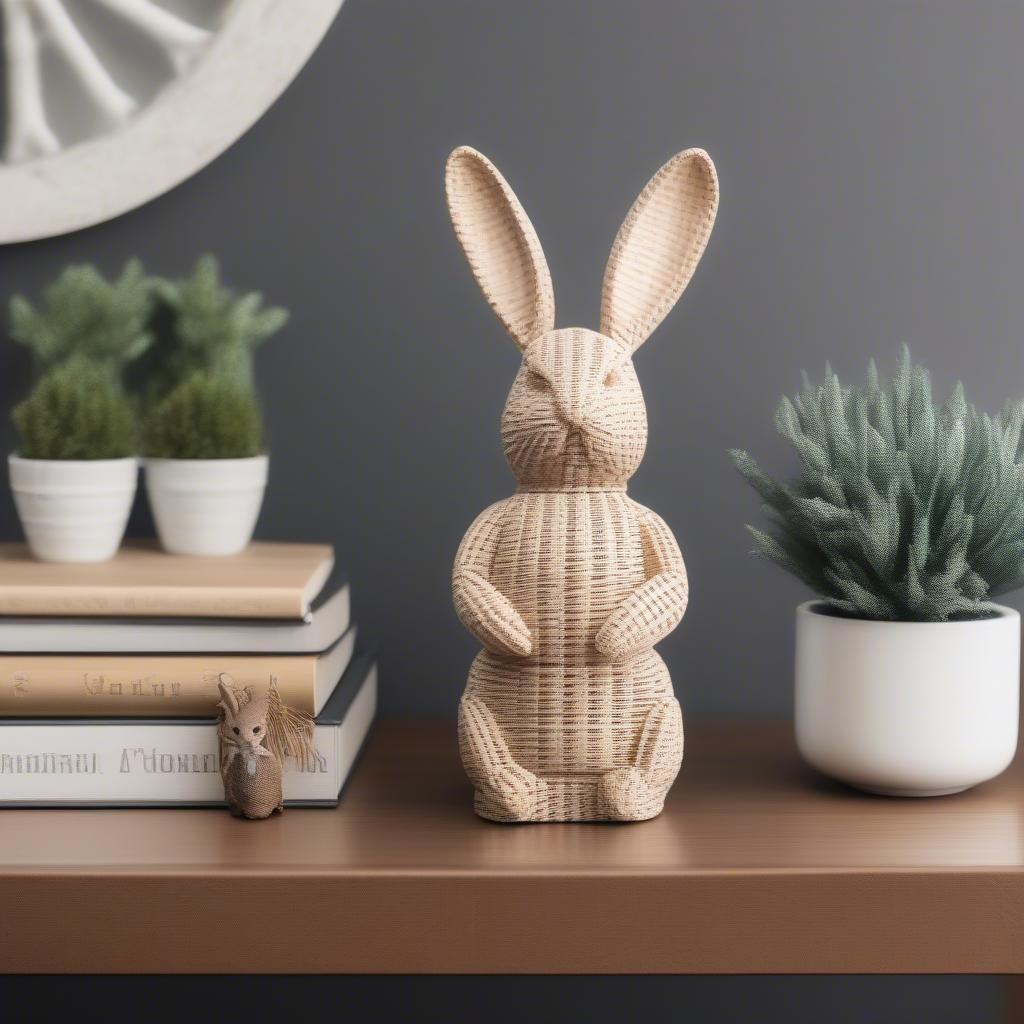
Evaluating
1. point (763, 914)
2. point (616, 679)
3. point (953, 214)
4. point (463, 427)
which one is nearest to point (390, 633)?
point (463, 427)

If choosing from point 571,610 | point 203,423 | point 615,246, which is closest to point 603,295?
point 615,246

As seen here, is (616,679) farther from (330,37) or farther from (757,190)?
(330,37)

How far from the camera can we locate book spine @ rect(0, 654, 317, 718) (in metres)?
0.76

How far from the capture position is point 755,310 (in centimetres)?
99

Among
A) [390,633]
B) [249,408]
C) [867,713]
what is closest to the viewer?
[867,713]

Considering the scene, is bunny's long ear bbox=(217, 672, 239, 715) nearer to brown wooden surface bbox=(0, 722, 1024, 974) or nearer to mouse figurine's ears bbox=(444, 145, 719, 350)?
brown wooden surface bbox=(0, 722, 1024, 974)

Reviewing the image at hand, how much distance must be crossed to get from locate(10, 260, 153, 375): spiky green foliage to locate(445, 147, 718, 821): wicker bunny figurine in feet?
1.08

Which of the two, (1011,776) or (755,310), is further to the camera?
(755,310)

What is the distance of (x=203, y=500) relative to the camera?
2.89 ft

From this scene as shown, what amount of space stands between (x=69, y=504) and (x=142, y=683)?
163 millimetres

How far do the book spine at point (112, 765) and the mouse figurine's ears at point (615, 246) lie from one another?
30 centimetres

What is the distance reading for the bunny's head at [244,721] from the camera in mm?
724

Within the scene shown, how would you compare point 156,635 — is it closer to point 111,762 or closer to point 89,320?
point 111,762

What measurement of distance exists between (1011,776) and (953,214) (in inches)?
17.1
